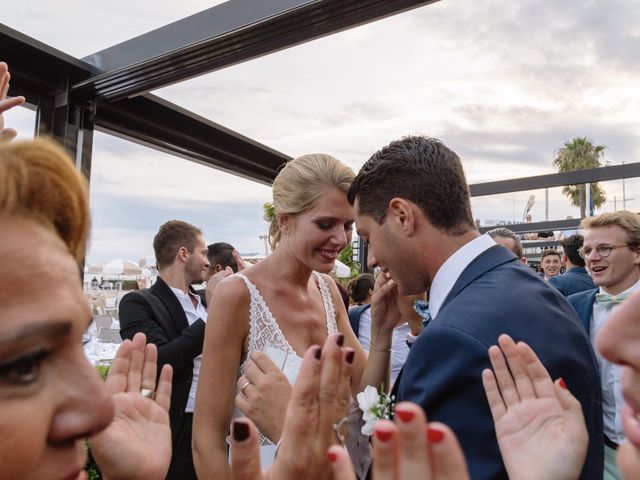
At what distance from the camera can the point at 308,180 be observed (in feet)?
8.28

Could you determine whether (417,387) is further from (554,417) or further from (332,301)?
(332,301)

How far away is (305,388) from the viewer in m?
0.99

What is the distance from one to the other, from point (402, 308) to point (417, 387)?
4.65 feet

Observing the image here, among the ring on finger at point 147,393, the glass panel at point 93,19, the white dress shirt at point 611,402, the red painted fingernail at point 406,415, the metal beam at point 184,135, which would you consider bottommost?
the white dress shirt at point 611,402

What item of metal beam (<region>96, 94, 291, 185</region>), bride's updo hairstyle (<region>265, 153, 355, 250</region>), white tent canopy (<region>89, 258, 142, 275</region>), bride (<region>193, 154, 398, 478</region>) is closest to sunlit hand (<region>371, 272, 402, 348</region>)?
bride (<region>193, 154, 398, 478</region>)

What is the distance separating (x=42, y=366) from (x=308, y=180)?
71.1 inches

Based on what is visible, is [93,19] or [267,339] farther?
[93,19]

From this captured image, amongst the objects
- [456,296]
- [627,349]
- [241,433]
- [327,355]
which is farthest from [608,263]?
[241,433]

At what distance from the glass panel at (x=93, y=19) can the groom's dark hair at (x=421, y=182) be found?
183 cm

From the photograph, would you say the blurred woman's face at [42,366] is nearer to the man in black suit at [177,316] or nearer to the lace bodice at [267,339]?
the lace bodice at [267,339]

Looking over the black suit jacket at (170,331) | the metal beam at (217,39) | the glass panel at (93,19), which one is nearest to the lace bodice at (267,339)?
the black suit jacket at (170,331)

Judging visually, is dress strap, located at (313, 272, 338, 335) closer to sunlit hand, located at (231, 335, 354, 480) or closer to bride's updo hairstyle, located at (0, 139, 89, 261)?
sunlit hand, located at (231, 335, 354, 480)

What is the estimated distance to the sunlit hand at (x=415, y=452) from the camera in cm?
64

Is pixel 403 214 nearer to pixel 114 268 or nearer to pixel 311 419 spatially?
pixel 311 419
